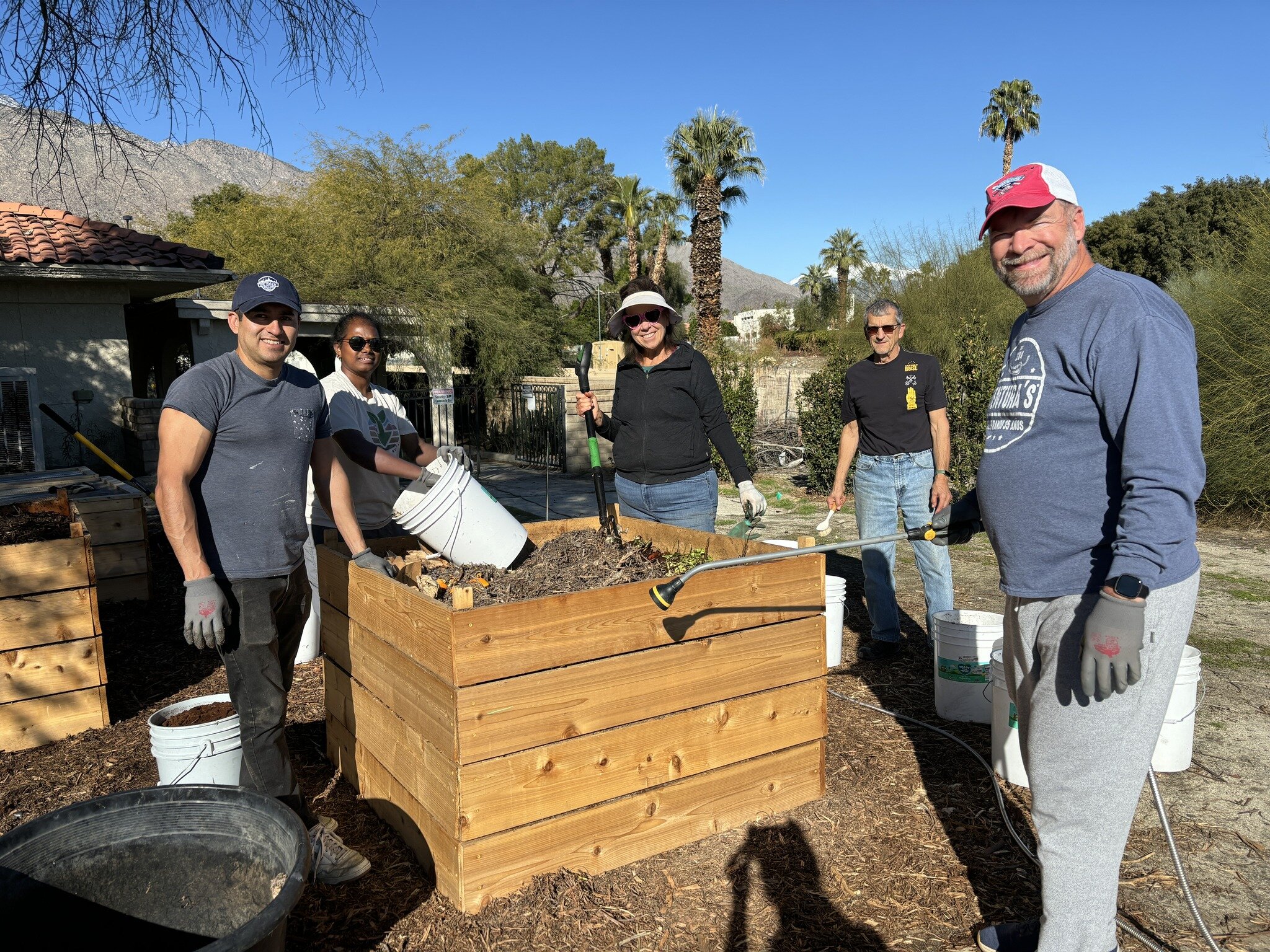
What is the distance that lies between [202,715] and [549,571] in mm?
1509

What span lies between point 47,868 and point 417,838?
126cm

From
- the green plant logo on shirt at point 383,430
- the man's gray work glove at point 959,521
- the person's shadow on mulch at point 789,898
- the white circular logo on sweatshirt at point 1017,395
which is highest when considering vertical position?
the white circular logo on sweatshirt at point 1017,395

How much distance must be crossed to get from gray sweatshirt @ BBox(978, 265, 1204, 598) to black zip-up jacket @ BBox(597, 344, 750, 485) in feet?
6.10

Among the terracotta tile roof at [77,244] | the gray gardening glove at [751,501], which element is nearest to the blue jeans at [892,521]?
the gray gardening glove at [751,501]

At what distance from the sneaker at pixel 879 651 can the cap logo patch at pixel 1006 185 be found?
3520mm

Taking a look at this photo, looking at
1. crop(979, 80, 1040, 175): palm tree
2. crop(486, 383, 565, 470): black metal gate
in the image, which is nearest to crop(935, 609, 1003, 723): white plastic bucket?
crop(486, 383, 565, 470): black metal gate

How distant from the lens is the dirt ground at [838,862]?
2617 millimetres

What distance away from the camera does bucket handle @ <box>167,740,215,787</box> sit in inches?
123

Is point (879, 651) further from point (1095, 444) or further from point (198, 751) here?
point (198, 751)

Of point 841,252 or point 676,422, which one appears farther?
point 841,252

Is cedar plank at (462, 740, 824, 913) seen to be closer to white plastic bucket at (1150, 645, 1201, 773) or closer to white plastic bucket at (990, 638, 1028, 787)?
white plastic bucket at (990, 638, 1028, 787)

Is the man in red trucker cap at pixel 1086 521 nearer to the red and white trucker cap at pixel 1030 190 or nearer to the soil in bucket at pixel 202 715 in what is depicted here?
the red and white trucker cap at pixel 1030 190

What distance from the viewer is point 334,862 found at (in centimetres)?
287

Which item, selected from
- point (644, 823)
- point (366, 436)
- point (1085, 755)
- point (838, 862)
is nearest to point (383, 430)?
point (366, 436)
